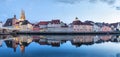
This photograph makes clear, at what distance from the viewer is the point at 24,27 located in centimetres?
5075

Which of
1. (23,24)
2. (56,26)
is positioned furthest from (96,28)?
(23,24)

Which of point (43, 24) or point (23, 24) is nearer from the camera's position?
point (23, 24)

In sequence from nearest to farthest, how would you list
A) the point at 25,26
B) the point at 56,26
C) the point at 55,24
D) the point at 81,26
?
1. the point at 25,26
2. the point at 81,26
3. the point at 56,26
4. the point at 55,24

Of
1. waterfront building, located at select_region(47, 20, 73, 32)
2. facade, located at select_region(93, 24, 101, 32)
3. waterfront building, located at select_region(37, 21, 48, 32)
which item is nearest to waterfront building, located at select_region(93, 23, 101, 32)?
facade, located at select_region(93, 24, 101, 32)

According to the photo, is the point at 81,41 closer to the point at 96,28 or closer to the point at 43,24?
the point at 96,28

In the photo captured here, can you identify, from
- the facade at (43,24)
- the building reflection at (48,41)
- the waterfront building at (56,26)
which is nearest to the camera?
the building reflection at (48,41)

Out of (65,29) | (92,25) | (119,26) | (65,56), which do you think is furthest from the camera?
(92,25)

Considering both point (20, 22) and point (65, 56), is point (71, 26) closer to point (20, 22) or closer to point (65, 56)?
point (20, 22)

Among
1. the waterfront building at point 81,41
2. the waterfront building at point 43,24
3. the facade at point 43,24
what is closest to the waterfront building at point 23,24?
the waterfront building at point 43,24

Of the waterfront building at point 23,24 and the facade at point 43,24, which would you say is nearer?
the waterfront building at point 23,24

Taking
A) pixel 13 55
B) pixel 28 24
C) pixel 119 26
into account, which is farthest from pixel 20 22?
pixel 13 55

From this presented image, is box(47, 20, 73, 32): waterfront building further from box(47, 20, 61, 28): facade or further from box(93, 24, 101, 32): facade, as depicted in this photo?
box(93, 24, 101, 32): facade

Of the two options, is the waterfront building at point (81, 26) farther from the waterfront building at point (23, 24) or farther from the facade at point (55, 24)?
the waterfront building at point (23, 24)

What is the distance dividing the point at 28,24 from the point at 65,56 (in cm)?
4086
